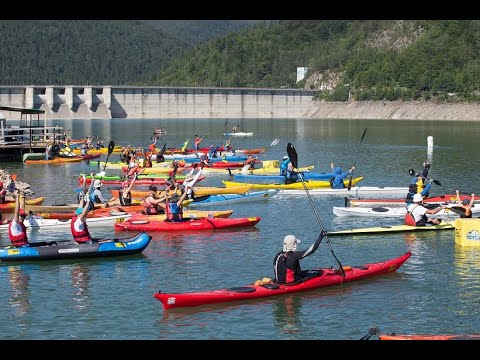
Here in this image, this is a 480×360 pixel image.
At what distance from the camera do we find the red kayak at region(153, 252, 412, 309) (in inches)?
780

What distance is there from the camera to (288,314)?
19.7 meters

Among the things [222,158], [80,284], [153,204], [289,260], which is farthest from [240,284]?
[222,158]

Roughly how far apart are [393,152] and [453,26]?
125844 mm

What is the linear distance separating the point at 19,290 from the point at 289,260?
725 centimetres

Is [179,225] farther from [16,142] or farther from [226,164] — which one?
[16,142]

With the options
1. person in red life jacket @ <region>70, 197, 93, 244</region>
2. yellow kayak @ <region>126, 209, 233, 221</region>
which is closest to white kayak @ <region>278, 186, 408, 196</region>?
yellow kayak @ <region>126, 209, 233, 221</region>

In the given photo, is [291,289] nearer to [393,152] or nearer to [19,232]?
[19,232]

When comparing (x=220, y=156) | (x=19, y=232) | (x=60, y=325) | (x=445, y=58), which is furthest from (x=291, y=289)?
(x=445, y=58)

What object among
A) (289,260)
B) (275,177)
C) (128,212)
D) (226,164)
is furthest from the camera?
(226,164)

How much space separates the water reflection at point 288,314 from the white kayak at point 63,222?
11692mm

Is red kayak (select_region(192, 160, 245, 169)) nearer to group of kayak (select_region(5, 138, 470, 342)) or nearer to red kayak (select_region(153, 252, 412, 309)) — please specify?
group of kayak (select_region(5, 138, 470, 342))

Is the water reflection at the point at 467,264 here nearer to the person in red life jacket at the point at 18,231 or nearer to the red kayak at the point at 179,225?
the red kayak at the point at 179,225

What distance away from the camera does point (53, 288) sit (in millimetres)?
22609

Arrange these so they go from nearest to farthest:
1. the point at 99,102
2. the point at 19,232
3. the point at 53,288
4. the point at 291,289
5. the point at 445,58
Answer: the point at 291,289, the point at 53,288, the point at 19,232, the point at 445,58, the point at 99,102
